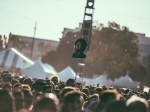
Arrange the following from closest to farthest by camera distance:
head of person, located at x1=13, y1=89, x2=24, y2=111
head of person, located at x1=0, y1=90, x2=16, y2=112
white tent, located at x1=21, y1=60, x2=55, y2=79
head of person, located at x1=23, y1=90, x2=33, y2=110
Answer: head of person, located at x1=0, y1=90, x2=16, y2=112 < head of person, located at x1=13, y1=89, x2=24, y2=111 < head of person, located at x1=23, y1=90, x2=33, y2=110 < white tent, located at x1=21, y1=60, x2=55, y2=79

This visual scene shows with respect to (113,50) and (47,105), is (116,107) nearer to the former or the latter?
(47,105)

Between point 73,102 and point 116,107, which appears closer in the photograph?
point 116,107

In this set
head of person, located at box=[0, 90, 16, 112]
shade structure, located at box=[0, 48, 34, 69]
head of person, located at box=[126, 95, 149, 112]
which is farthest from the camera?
shade structure, located at box=[0, 48, 34, 69]

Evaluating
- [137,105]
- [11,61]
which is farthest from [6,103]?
[11,61]

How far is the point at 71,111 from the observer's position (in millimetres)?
6719

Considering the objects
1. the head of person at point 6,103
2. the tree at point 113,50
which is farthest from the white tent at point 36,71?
the head of person at point 6,103

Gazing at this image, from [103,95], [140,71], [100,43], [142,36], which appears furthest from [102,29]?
[103,95]

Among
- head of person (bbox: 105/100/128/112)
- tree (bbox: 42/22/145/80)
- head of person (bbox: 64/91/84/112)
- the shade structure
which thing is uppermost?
tree (bbox: 42/22/145/80)

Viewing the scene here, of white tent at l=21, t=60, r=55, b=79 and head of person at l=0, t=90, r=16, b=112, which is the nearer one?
head of person at l=0, t=90, r=16, b=112

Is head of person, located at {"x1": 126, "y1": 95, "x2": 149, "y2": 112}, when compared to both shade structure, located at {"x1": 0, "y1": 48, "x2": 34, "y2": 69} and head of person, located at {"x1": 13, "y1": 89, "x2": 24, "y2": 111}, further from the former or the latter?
shade structure, located at {"x1": 0, "y1": 48, "x2": 34, "y2": 69}

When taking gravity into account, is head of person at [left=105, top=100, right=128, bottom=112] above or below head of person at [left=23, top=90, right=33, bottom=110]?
above

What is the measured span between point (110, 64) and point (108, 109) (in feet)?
194

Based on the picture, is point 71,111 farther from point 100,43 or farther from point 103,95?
point 100,43

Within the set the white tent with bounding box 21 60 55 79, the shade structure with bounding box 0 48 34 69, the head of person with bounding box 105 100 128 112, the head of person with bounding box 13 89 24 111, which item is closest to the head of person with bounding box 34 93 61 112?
the head of person with bounding box 105 100 128 112
